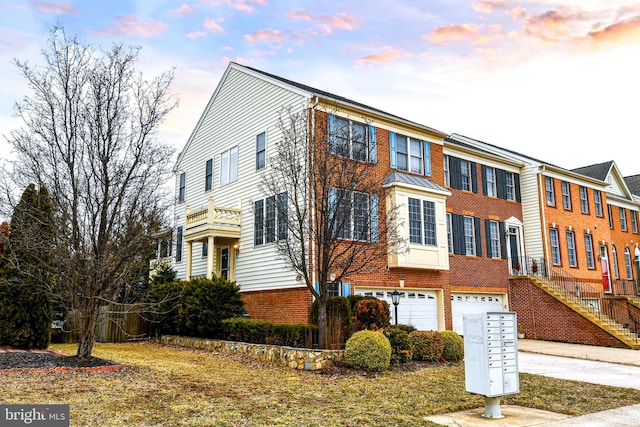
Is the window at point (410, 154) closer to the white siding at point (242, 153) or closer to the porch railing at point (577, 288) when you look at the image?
the white siding at point (242, 153)

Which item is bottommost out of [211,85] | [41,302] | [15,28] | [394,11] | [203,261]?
[41,302]

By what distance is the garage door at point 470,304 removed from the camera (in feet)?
72.2

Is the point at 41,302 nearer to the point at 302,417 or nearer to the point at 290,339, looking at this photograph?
the point at 290,339

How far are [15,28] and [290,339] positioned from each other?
10013 mm

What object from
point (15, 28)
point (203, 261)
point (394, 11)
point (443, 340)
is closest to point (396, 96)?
point (394, 11)

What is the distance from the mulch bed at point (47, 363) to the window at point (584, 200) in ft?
87.5

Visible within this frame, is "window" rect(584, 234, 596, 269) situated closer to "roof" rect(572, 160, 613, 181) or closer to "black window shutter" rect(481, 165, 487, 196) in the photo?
"roof" rect(572, 160, 613, 181)

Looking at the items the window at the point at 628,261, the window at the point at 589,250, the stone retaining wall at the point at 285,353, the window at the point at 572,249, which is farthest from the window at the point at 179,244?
the window at the point at 628,261

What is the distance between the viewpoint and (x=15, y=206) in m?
11.9

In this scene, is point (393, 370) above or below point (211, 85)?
below

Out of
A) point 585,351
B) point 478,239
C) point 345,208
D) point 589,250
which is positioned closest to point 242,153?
point 345,208

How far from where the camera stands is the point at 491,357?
7797mm

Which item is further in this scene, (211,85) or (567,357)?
(211,85)

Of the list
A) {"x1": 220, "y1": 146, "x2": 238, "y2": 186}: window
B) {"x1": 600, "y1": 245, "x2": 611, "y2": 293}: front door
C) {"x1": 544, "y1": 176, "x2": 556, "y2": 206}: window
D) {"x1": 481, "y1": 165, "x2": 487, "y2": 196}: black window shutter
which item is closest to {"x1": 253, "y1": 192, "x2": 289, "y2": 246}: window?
{"x1": 220, "y1": 146, "x2": 238, "y2": 186}: window
